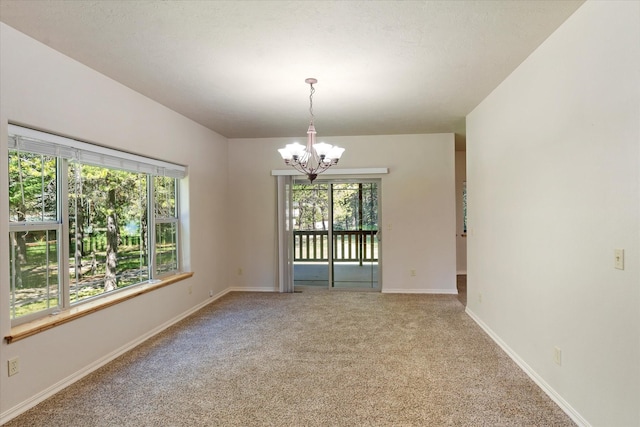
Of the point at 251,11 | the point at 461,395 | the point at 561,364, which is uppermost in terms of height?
the point at 251,11

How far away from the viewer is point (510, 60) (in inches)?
109

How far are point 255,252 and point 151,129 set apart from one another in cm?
269

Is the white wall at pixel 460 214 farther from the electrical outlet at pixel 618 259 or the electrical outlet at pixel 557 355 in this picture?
the electrical outlet at pixel 618 259

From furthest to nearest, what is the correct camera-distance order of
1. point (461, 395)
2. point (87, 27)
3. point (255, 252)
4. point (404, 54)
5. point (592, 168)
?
point (255, 252) < point (404, 54) < point (461, 395) < point (87, 27) < point (592, 168)

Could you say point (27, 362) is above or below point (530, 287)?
below

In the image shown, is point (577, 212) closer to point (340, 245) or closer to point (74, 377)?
point (74, 377)

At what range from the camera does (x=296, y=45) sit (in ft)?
8.06

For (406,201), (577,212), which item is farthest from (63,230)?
(406,201)

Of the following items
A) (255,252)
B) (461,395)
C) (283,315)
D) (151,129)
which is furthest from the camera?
(255,252)

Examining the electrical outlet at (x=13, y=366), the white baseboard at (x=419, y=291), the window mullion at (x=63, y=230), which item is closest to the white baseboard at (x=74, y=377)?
the electrical outlet at (x=13, y=366)

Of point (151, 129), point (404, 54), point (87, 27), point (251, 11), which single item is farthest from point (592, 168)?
point (151, 129)

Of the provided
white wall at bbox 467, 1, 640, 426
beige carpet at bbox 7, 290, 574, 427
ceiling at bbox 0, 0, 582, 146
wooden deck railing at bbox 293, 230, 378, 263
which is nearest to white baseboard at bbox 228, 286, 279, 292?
wooden deck railing at bbox 293, 230, 378, 263

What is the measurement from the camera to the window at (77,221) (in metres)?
2.43

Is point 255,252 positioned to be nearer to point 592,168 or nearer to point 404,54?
point 404,54
